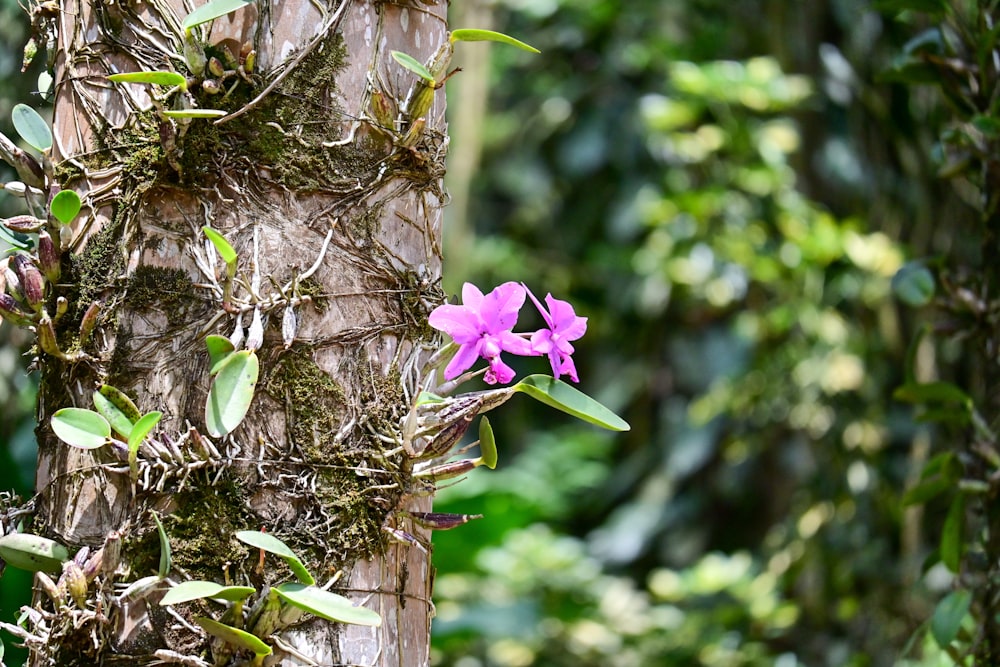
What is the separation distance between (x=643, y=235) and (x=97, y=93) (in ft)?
10.4

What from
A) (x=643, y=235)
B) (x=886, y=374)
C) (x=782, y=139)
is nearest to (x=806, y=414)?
(x=886, y=374)

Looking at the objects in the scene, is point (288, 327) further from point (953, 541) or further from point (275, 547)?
point (953, 541)

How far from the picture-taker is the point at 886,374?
2760 millimetres

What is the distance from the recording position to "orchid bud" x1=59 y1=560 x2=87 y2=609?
2.14 feet

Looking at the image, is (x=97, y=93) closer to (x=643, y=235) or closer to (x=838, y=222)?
(x=838, y=222)

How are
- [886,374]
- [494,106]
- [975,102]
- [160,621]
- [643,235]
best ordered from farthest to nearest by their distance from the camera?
[494,106] → [643,235] → [886,374] → [975,102] → [160,621]

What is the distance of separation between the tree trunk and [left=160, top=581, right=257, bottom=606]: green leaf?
0.07 ft

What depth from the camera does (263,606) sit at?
646 mm

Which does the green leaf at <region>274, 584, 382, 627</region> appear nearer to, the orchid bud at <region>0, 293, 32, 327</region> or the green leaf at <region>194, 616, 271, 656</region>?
the green leaf at <region>194, 616, 271, 656</region>

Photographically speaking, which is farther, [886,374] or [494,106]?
[494,106]

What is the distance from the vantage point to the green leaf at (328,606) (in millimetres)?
625

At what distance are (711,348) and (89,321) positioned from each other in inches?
111

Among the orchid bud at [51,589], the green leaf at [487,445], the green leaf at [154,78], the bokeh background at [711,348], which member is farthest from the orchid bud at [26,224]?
the bokeh background at [711,348]

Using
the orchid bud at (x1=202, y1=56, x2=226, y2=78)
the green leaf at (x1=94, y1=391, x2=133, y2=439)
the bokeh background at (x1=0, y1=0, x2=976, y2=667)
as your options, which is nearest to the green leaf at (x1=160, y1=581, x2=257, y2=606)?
the green leaf at (x1=94, y1=391, x2=133, y2=439)
